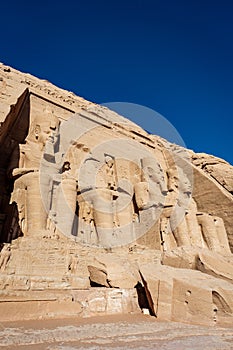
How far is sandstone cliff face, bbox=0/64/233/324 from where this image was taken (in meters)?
3.86

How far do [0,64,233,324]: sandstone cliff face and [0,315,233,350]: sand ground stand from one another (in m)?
0.35

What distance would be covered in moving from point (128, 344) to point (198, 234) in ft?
20.9

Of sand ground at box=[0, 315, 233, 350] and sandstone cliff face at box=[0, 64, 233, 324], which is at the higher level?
sandstone cliff face at box=[0, 64, 233, 324]

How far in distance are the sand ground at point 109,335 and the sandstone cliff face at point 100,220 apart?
35 cm

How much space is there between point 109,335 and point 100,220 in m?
4.40

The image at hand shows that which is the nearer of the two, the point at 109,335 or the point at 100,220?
the point at 109,335

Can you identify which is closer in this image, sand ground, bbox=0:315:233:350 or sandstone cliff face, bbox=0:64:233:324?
sand ground, bbox=0:315:233:350

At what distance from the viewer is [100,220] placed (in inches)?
280

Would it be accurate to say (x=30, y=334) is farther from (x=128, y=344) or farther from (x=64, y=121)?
(x=64, y=121)

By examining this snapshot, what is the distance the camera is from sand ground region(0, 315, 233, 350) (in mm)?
2344

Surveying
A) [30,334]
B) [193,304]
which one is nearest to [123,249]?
[193,304]

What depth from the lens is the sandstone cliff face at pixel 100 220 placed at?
3.86 meters

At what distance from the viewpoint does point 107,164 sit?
30.8ft

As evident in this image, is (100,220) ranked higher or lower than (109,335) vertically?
higher
